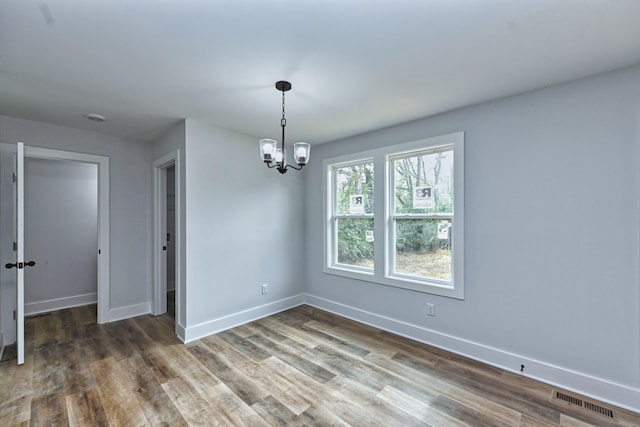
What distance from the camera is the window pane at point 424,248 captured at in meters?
3.02

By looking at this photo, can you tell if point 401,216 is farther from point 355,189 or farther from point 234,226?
point 234,226

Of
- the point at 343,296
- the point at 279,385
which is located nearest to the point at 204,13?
the point at 279,385

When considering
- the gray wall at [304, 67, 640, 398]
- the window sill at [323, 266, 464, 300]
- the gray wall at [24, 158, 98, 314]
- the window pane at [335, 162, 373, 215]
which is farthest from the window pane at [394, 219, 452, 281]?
the gray wall at [24, 158, 98, 314]

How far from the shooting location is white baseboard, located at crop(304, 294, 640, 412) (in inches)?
81.5

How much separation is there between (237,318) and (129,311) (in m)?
1.60

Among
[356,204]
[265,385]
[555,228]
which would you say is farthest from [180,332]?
[555,228]

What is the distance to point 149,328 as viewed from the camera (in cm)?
351

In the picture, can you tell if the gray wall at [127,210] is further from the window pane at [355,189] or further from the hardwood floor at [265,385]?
the window pane at [355,189]

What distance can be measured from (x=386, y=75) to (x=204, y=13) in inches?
51.5

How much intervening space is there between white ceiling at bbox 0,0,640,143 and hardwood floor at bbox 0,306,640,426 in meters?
2.43

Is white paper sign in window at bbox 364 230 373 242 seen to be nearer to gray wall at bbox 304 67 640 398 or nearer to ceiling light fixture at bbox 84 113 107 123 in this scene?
gray wall at bbox 304 67 640 398

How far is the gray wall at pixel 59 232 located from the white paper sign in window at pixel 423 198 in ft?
15.2

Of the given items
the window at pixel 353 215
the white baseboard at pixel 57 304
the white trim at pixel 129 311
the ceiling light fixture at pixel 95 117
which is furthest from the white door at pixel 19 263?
the window at pixel 353 215

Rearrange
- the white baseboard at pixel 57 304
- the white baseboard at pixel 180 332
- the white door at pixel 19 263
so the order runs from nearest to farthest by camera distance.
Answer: the white door at pixel 19 263, the white baseboard at pixel 180 332, the white baseboard at pixel 57 304
